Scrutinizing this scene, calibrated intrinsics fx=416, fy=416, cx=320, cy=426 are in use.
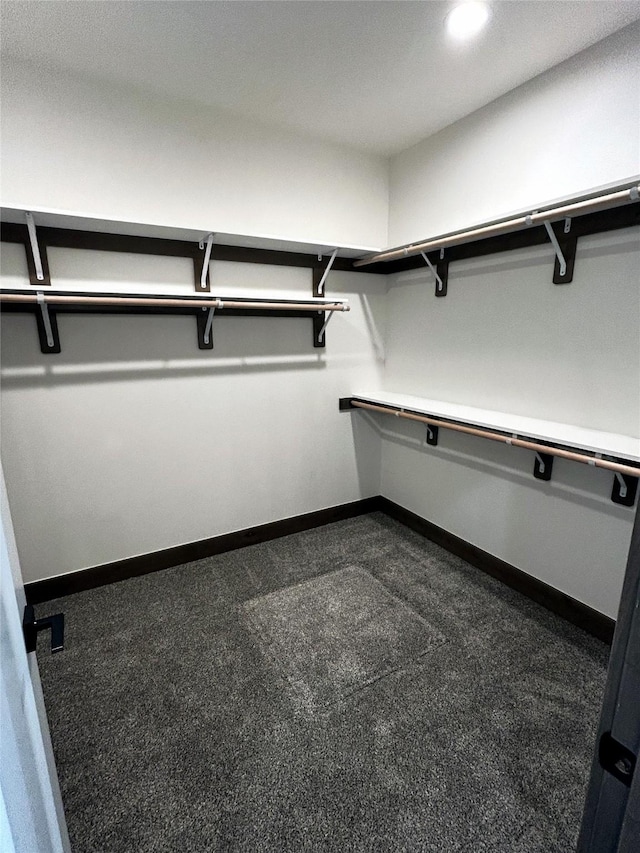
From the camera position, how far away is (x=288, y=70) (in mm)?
1878

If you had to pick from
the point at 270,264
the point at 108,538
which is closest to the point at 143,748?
the point at 108,538

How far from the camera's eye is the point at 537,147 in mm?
1995

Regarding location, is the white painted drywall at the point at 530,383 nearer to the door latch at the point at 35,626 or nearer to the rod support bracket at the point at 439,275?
the rod support bracket at the point at 439,275

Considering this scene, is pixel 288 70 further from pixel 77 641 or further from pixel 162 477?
pixel 77 641

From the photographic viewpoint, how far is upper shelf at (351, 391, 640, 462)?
168cm

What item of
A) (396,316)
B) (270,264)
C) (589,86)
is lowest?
(396,316)

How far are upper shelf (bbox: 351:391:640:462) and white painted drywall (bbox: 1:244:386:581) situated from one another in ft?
1.91

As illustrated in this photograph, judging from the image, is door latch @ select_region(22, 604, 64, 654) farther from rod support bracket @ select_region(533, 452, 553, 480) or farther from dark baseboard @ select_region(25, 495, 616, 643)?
rod support bracket @ select_region(533, 452, 553, 480)

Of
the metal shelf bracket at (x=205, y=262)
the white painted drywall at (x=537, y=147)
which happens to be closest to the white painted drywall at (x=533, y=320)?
the white painted drywall at (x=537, y=147)

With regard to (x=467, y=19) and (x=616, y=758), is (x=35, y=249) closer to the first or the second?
(x=467, y=19)

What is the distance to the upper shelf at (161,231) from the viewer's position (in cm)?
177

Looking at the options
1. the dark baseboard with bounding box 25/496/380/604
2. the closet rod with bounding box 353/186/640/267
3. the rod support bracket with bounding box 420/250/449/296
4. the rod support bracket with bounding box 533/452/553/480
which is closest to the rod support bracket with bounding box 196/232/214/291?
the closet rod with bounding box 353/186/640/267

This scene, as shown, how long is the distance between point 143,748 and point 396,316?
2.78m

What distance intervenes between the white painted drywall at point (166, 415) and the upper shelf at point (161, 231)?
0.46 ft
